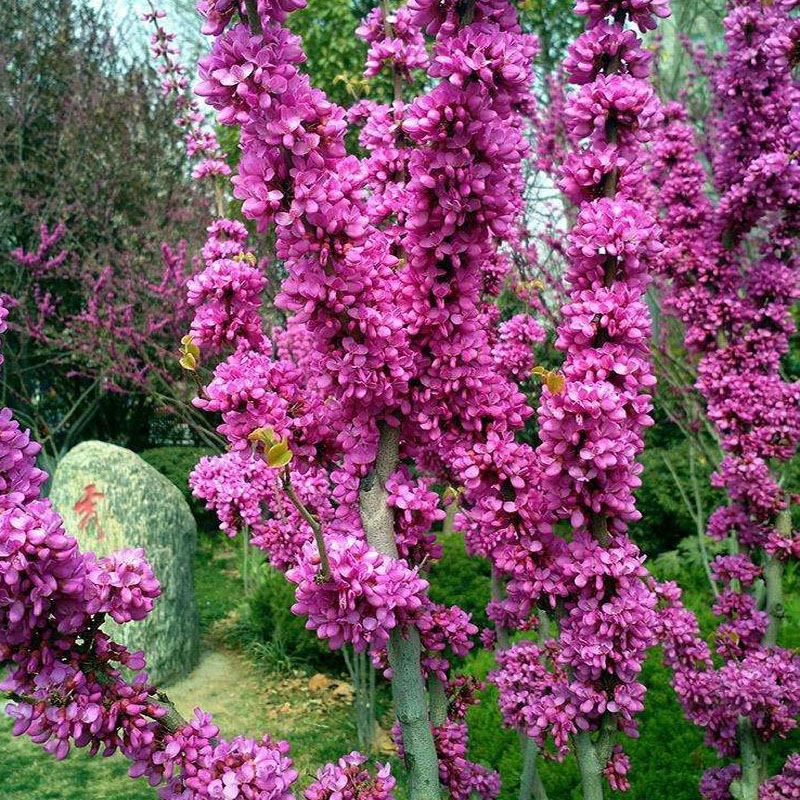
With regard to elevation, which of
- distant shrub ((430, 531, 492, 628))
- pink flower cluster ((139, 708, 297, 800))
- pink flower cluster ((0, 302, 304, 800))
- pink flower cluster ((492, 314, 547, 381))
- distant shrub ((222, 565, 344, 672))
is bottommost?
distant shrub ((222, 565, 344, 672))

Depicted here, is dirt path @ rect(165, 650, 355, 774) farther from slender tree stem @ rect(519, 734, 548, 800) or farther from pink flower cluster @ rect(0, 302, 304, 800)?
pink flower cluster @ rect(0, 302, 304, 800)

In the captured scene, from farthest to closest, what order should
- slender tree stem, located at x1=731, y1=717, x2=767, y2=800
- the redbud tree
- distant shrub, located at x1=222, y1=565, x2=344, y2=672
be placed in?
1. distant shrub, located at x1=222, y1=565, x2=344, y2=672
2. slender tree stem, located at x1=731, y1=717, x2=767, y2=800
3. the redbud tree

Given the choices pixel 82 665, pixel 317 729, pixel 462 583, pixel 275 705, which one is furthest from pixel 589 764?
pixel 462 583

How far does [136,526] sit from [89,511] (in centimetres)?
41

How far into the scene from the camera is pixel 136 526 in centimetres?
656

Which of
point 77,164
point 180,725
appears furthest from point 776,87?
point 77,164

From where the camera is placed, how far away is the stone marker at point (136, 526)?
6457 millimetres

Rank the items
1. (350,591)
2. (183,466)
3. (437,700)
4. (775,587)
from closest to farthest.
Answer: (350,591), (437,700), (775,587), (183,466)

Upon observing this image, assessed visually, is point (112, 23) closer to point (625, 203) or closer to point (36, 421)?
point (36, 421)

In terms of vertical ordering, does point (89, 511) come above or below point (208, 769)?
below

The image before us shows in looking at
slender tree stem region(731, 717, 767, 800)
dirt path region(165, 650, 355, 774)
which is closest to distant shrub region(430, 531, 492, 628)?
dirt path region(165, 650, 355, 774)

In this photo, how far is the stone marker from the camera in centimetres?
646

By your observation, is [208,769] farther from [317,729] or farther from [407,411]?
[317,729]

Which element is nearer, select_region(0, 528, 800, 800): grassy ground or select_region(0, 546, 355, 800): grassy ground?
select_region(0, 528, 800, 800): grassy ground
